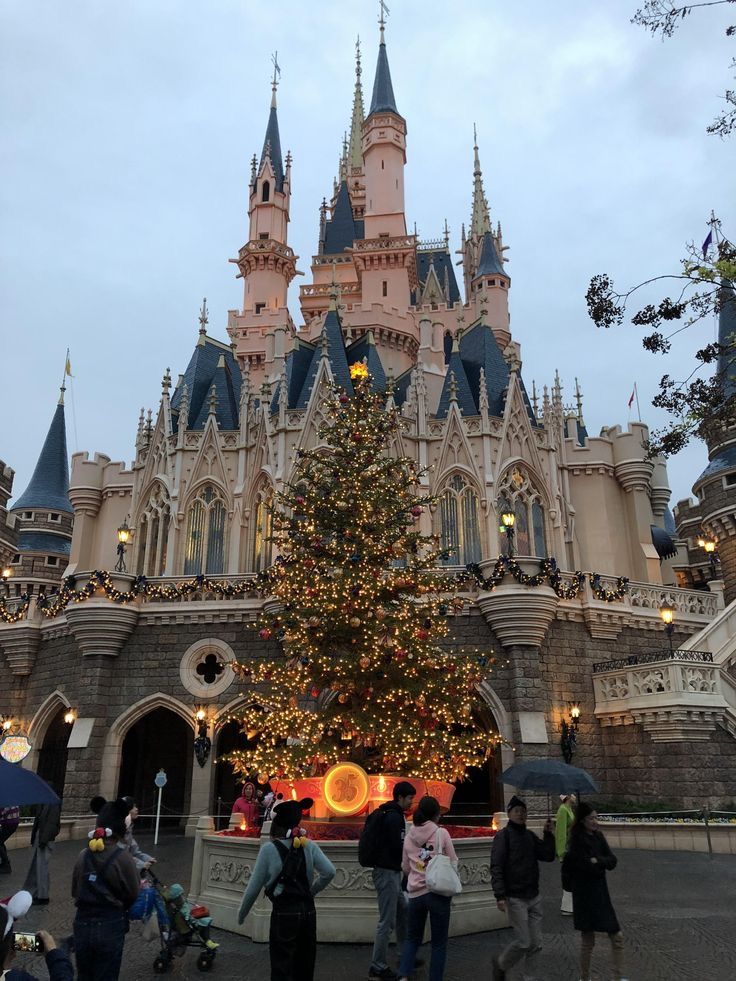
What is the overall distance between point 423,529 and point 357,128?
51054 millimetres

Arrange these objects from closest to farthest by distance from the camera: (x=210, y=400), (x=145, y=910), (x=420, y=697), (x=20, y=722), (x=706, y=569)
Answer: (x=145, y=910) → (x=420, y=697) → (x=20, y=722) → (x=210, y=400) → (x=706, y=569)

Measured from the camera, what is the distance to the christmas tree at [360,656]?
12.0 meters

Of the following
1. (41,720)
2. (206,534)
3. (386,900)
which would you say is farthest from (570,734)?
(41,720)

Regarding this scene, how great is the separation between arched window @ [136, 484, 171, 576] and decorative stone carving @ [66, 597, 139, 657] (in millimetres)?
6444

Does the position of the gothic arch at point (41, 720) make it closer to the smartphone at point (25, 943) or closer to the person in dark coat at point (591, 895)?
the person in dark coat at point (591, 895)

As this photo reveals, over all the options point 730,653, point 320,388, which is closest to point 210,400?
point 320,388

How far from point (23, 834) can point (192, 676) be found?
5794 mm

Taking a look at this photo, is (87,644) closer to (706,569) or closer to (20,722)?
(20,722)

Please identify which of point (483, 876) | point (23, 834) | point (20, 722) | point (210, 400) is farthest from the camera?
point (210, 400)

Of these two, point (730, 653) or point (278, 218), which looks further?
point (278, 218)

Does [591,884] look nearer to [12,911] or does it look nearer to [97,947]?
[97,947]

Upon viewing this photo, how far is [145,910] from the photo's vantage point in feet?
23.6

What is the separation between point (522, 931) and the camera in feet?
21.2

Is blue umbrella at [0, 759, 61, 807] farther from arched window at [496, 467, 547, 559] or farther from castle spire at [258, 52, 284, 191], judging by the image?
castle spire at [258, 52, 284, 191]
